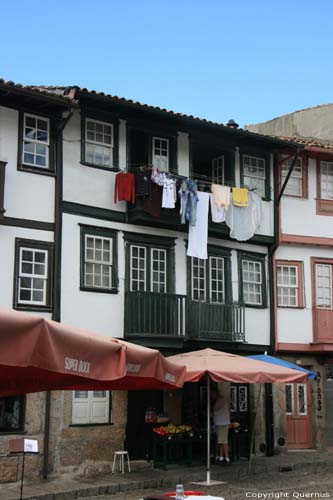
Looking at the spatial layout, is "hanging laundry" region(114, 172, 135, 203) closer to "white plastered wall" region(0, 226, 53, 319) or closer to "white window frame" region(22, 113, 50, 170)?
"white window frame" region(22, 113, 50, 170)

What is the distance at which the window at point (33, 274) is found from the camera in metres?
15.9

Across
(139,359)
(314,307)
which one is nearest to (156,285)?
(314,307)

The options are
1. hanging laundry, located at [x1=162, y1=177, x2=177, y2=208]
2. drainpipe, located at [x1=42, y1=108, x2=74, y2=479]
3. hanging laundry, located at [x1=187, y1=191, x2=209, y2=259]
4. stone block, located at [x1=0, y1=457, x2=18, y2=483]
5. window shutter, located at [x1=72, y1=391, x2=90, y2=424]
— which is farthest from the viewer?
hanging laundry, located at [x1=187, y1=191, x2=209, y2=259]

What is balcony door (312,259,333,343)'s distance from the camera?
2111cm

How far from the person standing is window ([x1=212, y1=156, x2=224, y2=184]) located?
6.35 metres

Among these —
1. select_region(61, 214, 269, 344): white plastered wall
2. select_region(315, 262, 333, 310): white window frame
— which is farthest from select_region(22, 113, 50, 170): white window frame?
select_region(315, 262, 333, 310): white window frame

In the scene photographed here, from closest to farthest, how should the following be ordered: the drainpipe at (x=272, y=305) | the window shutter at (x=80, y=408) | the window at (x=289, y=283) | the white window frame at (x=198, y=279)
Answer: the window shutter at (x=80, y=408) < the white window frame at (x=198, y=279) < the drainpipe at (x=272, y=305) < the window at (x=289, y=283)

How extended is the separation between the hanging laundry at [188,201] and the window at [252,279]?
248 cm

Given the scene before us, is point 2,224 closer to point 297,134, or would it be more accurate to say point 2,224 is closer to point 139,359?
point 139,359

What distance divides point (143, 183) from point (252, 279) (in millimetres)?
4907

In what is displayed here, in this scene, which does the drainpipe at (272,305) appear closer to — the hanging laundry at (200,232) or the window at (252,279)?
the window at (252,279)

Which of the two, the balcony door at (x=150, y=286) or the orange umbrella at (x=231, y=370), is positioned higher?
the balcony door at (x=150, y=286)

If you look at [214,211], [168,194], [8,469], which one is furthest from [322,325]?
[8,469]

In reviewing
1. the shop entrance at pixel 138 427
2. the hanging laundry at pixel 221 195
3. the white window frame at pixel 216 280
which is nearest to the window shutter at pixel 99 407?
the shop entrance at pixel 138 427
